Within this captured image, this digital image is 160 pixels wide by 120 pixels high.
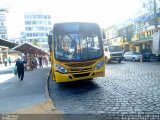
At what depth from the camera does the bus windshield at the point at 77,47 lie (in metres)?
10.5

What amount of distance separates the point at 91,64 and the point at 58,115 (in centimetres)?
435

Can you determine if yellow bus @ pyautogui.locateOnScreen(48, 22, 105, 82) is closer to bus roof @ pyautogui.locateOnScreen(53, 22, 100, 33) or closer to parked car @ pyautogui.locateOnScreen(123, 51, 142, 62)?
bus roof @ pyautogui.locateOnScreen(53, 22, 100, 33)

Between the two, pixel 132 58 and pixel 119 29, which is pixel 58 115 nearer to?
pixel 132 58

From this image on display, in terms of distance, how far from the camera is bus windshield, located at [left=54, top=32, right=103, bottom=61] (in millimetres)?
10508

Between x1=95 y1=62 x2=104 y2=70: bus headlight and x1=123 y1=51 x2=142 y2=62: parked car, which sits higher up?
x1=95 y1=62 x2=104 y2=70: bus headlight

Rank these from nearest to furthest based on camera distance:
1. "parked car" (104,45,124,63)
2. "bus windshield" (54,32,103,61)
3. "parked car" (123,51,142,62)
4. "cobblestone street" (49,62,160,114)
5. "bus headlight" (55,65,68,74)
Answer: "cobblestone street" (49,62,160,114) < "bus headlight" (55,65,68,74) < "bus windshield" (54,32,103,61) < "parked car" (104,45,124,63) < "parked car" (123,51,142,62)

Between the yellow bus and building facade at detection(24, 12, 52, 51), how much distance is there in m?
102

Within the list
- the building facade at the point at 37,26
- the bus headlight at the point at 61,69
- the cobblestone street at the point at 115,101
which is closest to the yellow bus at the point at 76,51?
the bus headlight at the point at 61,69

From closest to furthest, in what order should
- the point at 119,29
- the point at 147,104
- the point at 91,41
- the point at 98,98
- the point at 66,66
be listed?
the point at 147,104 < the point at 98,98 < the point at 66,66 < the point at 91,41 < the point at 119,29

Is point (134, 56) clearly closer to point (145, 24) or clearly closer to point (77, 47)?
point (145, 24)

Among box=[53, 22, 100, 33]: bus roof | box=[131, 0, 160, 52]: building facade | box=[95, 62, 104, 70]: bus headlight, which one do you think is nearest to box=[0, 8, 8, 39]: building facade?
box=[131, 0, 160, 52]: building facade

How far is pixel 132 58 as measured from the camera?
1276 inches

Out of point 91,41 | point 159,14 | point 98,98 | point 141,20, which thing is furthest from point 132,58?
point 98,98

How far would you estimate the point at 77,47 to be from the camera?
10727 millimetres
